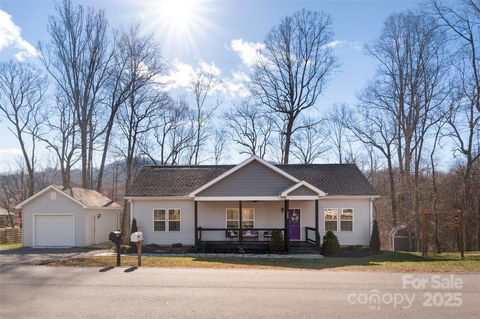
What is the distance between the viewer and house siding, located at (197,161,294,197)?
79.8 ft

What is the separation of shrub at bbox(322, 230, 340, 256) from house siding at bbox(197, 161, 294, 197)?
132 inches

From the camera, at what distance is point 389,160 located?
37.8 metres

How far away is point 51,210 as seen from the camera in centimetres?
2683

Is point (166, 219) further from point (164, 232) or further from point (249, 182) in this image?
point (249, 182)

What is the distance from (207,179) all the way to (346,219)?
8.54 meters

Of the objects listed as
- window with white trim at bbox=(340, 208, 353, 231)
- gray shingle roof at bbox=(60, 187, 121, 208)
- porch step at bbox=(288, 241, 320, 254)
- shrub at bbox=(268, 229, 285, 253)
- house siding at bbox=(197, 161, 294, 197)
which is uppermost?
house siding at bbox=(197, 161, 294, 197)

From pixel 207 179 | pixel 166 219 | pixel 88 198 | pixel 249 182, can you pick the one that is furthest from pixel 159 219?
pixel 88 198

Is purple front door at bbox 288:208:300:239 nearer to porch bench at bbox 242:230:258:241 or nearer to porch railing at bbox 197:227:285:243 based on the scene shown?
porch railing at bbox 197:227:285:243

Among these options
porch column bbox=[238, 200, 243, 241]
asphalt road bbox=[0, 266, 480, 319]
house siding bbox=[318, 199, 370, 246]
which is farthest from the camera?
house siding bbox=[318, 199, 370, 246]

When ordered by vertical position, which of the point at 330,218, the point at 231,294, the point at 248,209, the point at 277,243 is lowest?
the point at 277,243

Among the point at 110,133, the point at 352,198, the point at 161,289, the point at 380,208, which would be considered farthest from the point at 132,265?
the point at 380,208

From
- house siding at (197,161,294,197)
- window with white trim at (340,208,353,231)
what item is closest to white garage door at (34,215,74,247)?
house siding at (197,161,294,197)

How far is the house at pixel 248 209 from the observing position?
24.5m

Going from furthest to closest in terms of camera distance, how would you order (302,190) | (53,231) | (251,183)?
(53,231) → (251,183) → (302,190)
